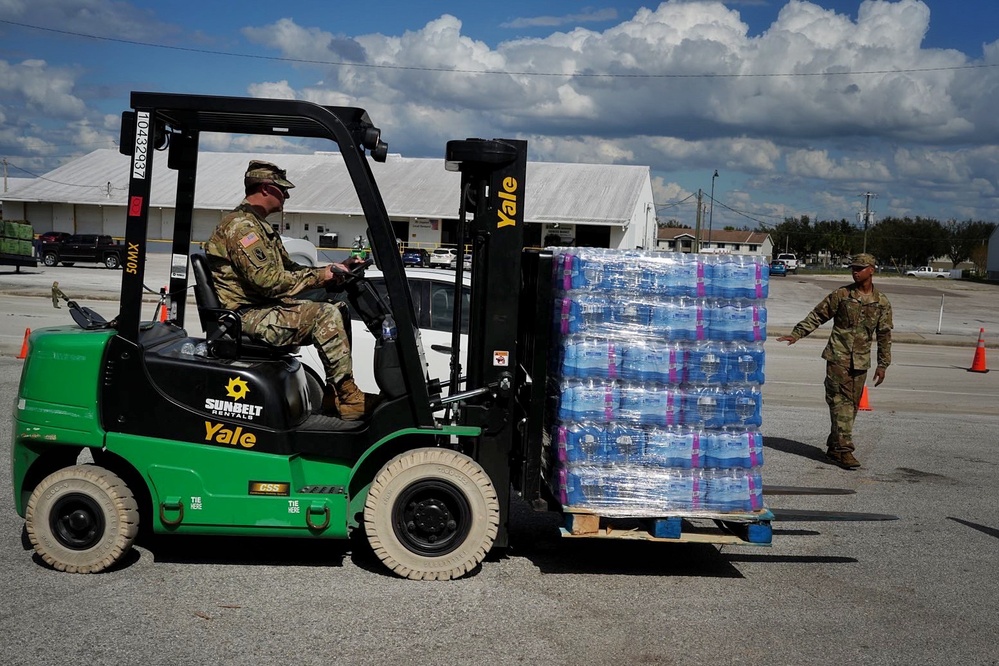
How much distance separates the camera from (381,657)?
14.0 feet

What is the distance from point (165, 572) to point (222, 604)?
0.68 meters

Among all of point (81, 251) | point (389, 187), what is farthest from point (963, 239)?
point (81, 251)

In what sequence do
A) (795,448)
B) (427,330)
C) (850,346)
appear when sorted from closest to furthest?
(427,330) < (850,346) < (795,448)

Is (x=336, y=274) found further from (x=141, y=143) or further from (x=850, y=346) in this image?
(x=850, y=346)

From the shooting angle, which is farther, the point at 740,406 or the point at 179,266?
the point at 179,266

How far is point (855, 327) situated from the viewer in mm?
9188

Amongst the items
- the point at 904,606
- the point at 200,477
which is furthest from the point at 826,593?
the point at 200,477

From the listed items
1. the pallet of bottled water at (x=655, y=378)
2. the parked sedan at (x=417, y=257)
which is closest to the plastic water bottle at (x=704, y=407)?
the pallet of bottled water at (x=655, y=378)

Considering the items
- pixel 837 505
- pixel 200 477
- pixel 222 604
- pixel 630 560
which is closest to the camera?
pixel 222 604

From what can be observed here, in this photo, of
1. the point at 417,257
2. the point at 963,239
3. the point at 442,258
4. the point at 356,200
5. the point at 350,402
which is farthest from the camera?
the point at 963,239

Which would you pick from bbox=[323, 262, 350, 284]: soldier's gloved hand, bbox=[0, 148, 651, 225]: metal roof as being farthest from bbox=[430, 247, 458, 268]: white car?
bbox=[323, 262, 350, 284]: soldier's gloved hand

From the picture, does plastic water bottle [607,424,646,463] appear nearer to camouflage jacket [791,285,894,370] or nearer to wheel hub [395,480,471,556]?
wheel hub [395,480,471,556]

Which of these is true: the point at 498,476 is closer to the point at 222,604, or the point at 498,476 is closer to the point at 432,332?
the point at 222,604

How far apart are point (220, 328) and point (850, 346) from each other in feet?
21.2
